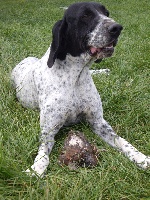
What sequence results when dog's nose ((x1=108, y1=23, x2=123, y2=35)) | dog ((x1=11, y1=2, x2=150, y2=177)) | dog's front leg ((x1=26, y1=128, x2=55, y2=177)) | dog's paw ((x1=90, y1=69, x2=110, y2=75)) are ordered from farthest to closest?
dog's paw ((x1=90, y1=69, x2=110, y2=75))
dog ((x1=11, y1=2, x2=150, y2=177))
dog's nose ((x1=108, y1=23, x2=123, y2=35))
dog's front leg ((x1=26, y1=128, x2=55, y2=177))

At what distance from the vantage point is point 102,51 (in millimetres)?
3621

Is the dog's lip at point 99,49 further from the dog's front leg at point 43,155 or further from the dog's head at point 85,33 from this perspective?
the dog's front leg at point 43,155

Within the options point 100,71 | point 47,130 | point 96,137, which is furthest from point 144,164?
point 100,71

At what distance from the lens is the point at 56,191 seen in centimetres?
271

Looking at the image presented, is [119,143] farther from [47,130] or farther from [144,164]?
[47,130]

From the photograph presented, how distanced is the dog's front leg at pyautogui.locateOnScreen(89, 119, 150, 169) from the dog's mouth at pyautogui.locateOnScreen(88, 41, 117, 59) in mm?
747

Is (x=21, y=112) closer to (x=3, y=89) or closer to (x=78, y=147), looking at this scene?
(x=3, y=89)

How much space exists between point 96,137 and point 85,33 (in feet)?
3.46

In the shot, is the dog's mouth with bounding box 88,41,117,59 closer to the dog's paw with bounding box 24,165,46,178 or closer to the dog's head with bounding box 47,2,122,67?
the dog's head with bounding box 47,2,122,67

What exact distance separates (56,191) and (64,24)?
67.9 inches

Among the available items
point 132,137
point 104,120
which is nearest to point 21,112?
point 104,120

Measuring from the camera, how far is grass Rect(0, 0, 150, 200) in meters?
2.79

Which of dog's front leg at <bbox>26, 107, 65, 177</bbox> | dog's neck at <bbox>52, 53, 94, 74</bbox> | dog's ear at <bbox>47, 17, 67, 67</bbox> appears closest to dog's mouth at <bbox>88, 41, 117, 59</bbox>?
dog's neck at <bbox>52, 53, 94, 74</bbox>

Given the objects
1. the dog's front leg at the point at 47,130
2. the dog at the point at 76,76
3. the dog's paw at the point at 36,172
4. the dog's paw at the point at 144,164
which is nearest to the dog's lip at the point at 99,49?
the dog at the point at 76,76
